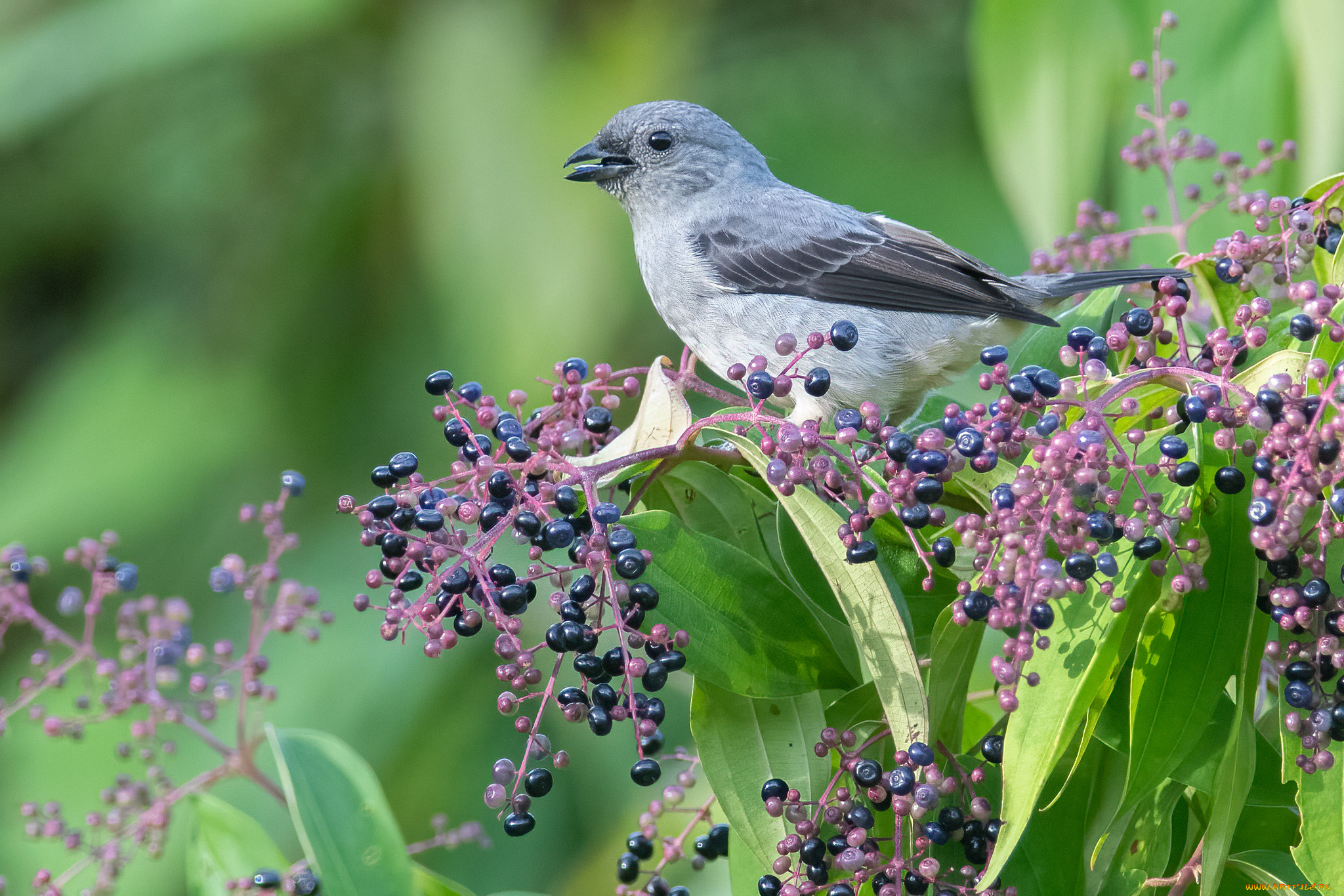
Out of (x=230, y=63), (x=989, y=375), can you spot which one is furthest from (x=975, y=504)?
(x=230, y=63)

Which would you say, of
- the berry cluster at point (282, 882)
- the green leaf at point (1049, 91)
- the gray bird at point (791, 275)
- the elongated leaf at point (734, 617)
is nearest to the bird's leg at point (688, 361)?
the gray bird at point (791, 275)

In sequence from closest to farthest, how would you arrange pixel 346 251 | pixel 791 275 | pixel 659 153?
1. pixel 791 275
2. pixel 659 153
3. pixel 346 251

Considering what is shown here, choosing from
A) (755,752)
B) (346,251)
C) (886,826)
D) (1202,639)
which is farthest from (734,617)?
(346,251)

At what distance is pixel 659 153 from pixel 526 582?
1127mm

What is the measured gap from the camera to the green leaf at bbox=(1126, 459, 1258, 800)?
813 millimetres

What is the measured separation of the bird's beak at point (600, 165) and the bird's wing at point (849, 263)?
195 mm

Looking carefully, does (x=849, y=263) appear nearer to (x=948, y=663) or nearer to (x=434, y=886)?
(x=948, y=663)

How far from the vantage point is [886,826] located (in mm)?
939

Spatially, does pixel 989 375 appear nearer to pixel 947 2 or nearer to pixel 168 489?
pixel 947 2

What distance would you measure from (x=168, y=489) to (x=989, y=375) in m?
3.73

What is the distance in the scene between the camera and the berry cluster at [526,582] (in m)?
0.84

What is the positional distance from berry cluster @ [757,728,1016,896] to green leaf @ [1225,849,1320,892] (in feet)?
0.70

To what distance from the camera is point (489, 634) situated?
341 centimetres

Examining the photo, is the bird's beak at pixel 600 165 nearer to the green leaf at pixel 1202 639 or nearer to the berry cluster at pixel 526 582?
the berry cluster at pixel 526 582
